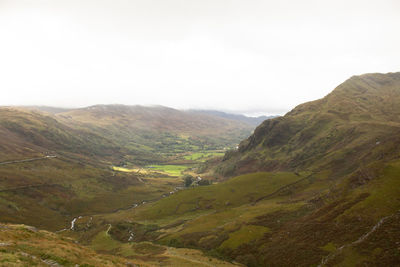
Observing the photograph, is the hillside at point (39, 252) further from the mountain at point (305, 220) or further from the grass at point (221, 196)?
the grass at point (221, 196)

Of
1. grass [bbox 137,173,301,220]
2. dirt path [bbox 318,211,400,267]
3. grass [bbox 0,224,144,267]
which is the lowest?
grass [bbox 137,173,301,220]

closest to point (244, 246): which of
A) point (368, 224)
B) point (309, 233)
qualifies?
point (309, 233)

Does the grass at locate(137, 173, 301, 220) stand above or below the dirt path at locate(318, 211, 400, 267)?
below

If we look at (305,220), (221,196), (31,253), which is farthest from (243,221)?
(31,253)

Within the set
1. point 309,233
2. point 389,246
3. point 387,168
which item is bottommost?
point 309,233

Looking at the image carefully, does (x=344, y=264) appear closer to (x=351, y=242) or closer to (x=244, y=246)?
(x=351, y=242)

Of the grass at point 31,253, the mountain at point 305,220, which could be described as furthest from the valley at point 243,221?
the mountain at point 305,220

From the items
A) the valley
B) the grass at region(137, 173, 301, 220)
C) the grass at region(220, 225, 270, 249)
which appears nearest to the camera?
the valley

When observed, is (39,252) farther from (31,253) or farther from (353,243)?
(353,243)

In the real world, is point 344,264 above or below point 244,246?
above

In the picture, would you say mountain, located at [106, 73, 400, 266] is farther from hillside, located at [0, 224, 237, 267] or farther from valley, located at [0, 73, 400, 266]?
hillside, located at [0, 224, 237, 267]

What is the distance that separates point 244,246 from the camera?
76375mm

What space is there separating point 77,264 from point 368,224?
62.1 meters

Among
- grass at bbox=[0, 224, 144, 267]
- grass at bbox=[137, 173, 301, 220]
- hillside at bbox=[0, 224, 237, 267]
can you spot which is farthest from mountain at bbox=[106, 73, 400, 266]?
grass at bbox=[0, 224, 144, 267]
